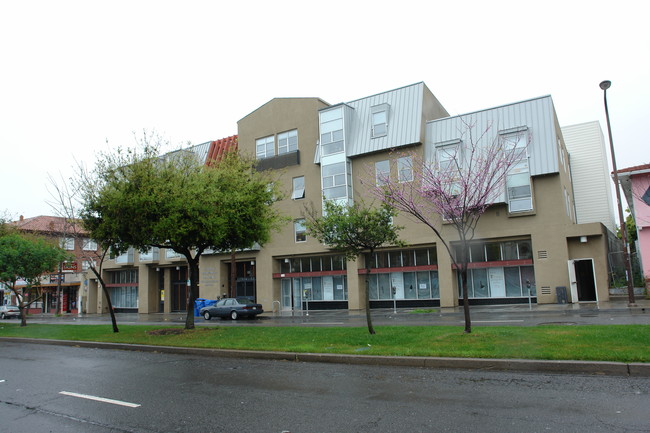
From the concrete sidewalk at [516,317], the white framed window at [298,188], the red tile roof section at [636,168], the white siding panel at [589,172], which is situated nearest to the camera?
the concrete sidewalk at [516,317]

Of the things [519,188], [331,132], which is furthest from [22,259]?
[519,188]

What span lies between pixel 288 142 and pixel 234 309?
512 inches

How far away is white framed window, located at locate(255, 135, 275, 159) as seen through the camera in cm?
3537

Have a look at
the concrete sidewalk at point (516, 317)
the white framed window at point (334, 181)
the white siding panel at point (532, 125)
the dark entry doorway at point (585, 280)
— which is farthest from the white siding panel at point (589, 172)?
the white framed window at point (334, 181)

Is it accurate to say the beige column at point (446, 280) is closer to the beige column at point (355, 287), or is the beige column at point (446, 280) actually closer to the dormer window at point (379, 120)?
the beige column at point (355, 287)

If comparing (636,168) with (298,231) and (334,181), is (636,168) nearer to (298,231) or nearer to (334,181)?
(334,181)

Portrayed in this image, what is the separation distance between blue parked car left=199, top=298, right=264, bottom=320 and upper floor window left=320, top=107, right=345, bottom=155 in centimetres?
1115

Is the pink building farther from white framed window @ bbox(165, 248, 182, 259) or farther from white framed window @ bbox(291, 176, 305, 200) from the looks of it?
white framed window @ bbox(165, 248, 182, 259)

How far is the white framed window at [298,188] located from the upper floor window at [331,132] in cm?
281

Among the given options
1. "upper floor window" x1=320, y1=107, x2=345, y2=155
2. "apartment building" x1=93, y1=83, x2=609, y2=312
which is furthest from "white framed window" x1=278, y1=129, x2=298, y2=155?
"upper floor window" x1=320, y1=107, x2=345, y2=155

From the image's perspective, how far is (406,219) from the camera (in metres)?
29.1

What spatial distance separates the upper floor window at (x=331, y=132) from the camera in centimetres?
3173

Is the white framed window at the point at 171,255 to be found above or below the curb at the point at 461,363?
above

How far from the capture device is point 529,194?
25.9 metres
